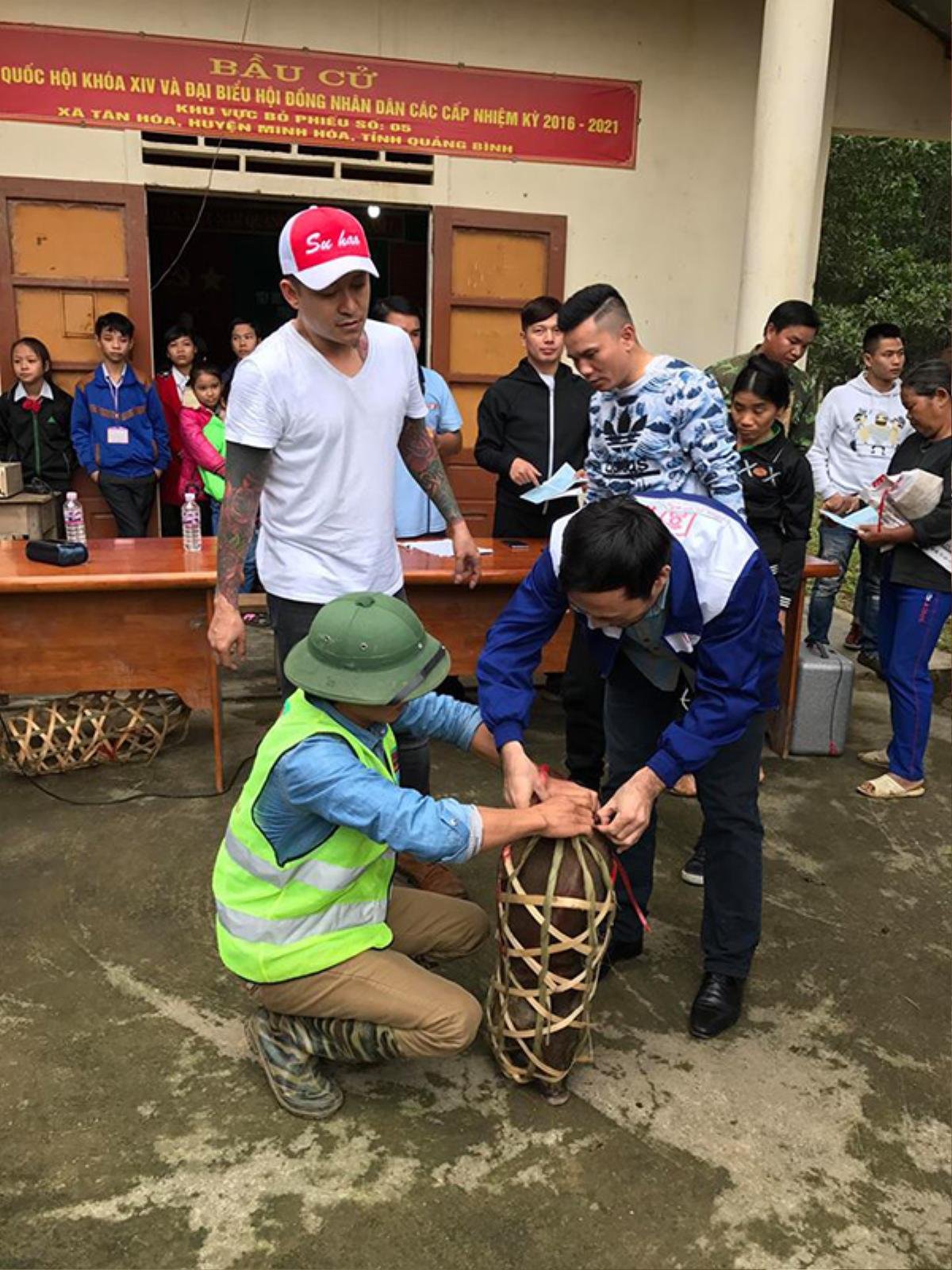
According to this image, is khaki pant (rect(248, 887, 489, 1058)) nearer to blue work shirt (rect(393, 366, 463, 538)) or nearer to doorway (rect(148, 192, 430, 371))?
blue work shirt (rect(393, 366, 463, 538))

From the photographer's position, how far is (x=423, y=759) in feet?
9.55

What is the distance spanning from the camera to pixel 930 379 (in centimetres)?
364

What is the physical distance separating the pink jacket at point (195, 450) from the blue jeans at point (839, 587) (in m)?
3.54

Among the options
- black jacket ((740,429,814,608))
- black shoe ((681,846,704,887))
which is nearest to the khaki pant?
black shoe ((681,846,704,887))

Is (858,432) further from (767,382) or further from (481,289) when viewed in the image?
(481,289)

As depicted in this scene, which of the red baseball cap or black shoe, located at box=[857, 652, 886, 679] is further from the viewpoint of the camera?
black shoe, located at box=[857, 652, 886, 679]

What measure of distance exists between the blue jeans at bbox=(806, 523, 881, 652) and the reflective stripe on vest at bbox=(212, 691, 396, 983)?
367 cm

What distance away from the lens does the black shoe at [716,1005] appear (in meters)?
2.40

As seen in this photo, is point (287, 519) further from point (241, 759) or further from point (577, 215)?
point (577, 215)

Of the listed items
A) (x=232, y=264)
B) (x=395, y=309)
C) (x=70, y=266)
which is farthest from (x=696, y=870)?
(x=232, y=264)

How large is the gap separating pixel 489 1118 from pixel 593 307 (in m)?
1.93

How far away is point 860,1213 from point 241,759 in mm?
2750

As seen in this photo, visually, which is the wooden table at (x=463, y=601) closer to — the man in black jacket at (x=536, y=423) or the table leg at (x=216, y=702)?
the man in black jacket at (x=536, y=423)

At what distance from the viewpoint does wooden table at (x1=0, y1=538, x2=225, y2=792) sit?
139 inches
